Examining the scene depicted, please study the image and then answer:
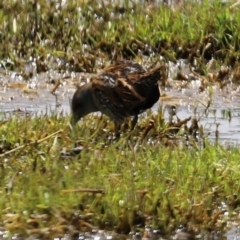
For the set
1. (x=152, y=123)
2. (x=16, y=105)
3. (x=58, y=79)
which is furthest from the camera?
(x=58, y=79)

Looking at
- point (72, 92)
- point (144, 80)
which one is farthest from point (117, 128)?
point (72, 92)

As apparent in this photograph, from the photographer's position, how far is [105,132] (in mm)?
8469

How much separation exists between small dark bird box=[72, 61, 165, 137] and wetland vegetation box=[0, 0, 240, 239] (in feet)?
0.44

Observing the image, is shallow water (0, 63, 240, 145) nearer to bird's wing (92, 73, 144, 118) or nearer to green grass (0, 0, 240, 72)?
green grass (0, 0, 240, 72)

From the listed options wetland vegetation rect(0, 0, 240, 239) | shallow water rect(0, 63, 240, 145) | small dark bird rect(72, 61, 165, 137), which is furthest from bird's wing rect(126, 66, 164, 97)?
shallow water rect(0, 63, 240, 145)

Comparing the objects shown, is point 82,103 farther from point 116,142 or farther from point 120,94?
point 116,142

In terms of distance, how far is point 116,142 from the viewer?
7953 mm

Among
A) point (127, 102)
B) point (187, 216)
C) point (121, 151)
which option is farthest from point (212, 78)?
point (187, 216)

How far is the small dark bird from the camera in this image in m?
8.54

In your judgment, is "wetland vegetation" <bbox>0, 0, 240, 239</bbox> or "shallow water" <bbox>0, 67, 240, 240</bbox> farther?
"shallow water" <bbox>0, 67, 240, 240</bbox>

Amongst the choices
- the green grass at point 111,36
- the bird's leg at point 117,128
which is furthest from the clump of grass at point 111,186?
the green grass at point 111,36

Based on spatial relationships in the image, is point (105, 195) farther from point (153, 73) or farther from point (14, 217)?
point (153, 73)

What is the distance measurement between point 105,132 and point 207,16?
2765 millimetres

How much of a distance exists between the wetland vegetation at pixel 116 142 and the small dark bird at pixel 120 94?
0.13 meters
